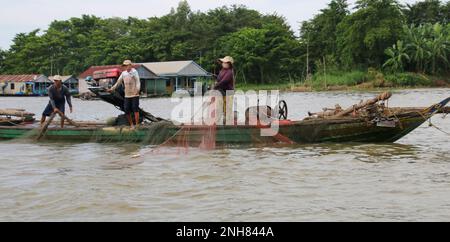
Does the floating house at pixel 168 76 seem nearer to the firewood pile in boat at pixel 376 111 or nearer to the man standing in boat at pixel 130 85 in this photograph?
the man standing in boat at pixel 130 85

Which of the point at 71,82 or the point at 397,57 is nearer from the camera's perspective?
the point at 397,57

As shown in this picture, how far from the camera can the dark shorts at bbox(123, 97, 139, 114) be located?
1143cm

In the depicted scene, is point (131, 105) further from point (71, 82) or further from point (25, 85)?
point (25, 85)

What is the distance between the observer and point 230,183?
Result: 25.6 ft

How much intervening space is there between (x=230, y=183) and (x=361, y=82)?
40993 millimetres

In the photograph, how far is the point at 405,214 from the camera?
19.8ft

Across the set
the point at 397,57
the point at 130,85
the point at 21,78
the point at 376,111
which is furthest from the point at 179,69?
the point at 376,111

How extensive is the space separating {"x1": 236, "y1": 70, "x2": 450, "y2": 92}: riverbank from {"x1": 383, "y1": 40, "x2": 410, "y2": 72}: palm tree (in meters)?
0.70

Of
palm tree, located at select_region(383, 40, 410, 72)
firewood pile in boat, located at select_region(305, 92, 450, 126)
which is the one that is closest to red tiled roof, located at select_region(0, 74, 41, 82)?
palm tree, located at select_region(383, 40, 410, 72)

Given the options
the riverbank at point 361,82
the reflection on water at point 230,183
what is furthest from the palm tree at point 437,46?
the reflection on water at point 230,183

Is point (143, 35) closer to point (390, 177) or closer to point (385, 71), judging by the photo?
point (385, 71)

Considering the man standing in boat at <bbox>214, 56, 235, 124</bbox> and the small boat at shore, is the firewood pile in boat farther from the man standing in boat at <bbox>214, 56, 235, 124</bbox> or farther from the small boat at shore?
the man standing in boat at <bbox>214, 56, 235, 124</bbox>

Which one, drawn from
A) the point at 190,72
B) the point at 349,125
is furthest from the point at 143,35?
the point at 349,125
